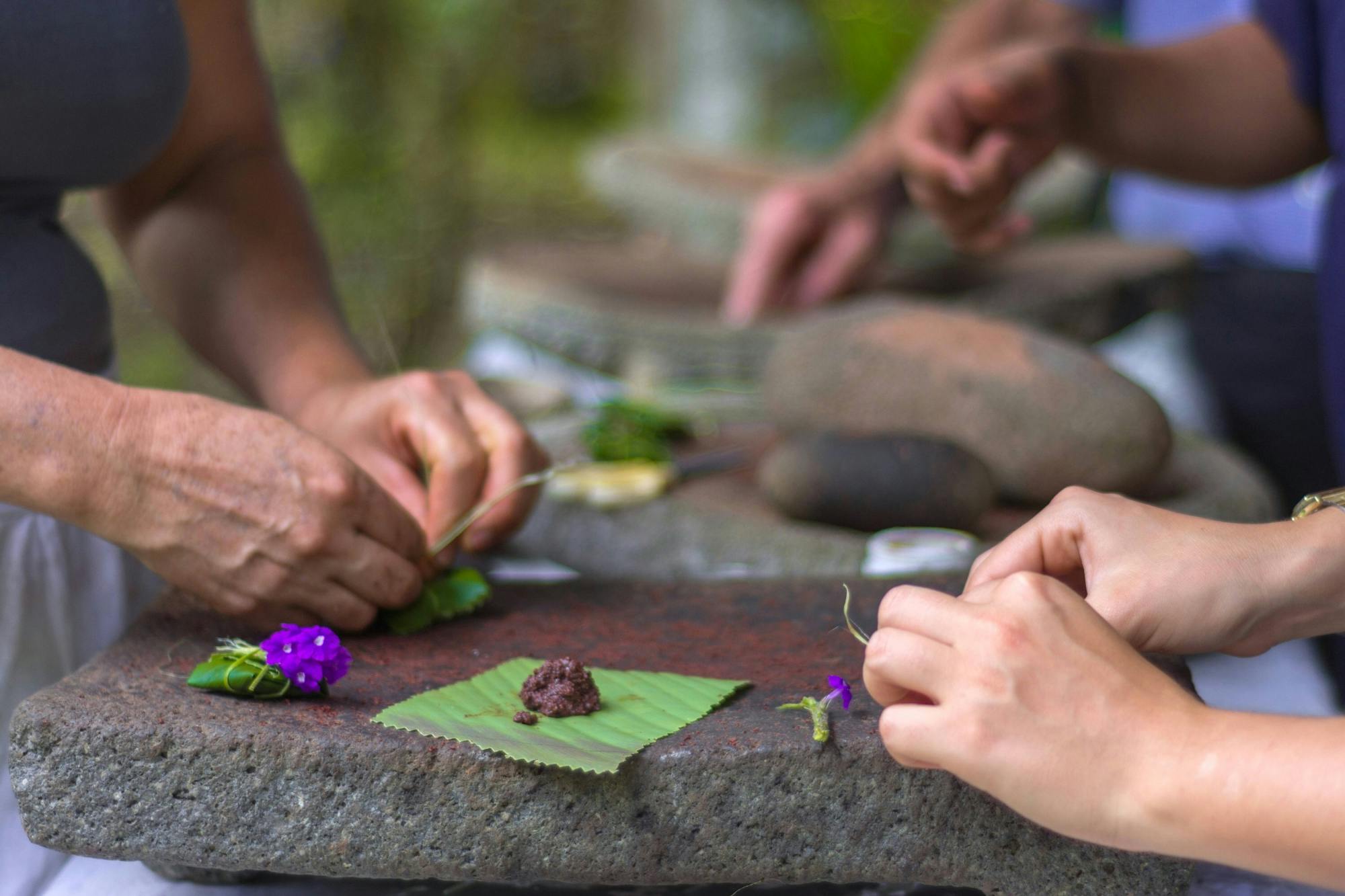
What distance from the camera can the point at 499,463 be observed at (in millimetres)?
1241

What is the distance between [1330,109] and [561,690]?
1.34 m

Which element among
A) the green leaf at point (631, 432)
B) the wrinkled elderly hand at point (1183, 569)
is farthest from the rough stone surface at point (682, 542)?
the wrinkled elderly hand at point (1183, 569)

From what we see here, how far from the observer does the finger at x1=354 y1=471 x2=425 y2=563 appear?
1.05 metres

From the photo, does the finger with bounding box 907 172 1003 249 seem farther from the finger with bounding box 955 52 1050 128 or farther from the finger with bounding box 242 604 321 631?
the finger with bounding box 242 604 321 631

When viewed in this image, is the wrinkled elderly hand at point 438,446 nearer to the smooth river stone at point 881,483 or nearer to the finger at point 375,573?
the finger at point 375,573

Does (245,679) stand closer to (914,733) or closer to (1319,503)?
(914,733)

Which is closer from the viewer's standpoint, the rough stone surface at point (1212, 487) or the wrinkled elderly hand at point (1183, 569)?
the wrinkled elderly hand at point (1183, 569)

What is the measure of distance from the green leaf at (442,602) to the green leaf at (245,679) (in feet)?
0.62

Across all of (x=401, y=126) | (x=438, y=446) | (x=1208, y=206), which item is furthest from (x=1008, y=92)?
(x=401, y=126)

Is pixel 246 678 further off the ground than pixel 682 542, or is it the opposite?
pixel 246 678

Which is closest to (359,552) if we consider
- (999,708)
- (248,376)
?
(248,376)

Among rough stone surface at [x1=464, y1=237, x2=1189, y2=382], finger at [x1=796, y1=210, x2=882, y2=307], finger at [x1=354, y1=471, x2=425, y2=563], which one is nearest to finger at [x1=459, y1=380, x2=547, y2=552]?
finger at [x1=354, y1=471, x2=425, y2=563]

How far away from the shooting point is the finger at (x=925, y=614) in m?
0.77

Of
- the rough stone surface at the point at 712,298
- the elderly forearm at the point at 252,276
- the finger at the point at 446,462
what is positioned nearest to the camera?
the finger at the point at 446,462
